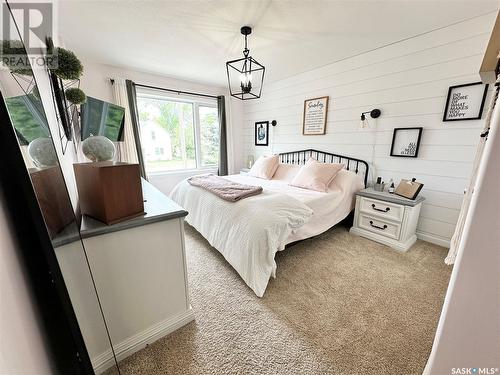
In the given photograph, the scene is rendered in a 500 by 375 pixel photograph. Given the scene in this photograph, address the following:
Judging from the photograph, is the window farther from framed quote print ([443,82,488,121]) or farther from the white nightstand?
framed quote print ([443,82,488,121])


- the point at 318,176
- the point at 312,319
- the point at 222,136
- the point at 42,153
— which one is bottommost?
the point at 312,319

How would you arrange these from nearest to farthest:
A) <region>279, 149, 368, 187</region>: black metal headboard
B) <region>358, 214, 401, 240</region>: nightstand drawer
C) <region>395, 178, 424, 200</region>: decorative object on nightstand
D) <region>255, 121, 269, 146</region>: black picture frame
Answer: <region>395, 178, 424, 200</region>: decorative object on nightstand < <region>358, 214, 401, 240</region>: nightstand drawer < <region>279, 149, 368, 187</region>: black metal headboard < <region>255, 121, 269, 146</region>: black picture frame

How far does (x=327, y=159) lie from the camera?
3.33m

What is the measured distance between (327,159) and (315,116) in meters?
0.77

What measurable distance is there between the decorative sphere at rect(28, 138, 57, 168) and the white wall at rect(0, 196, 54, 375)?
17 centimetres

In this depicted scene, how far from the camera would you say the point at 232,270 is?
2.00 meters

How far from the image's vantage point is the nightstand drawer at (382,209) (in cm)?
230

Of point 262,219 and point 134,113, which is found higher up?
point 134,113

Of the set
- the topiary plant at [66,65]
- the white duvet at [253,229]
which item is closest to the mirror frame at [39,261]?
the topiary plant at [66,65]

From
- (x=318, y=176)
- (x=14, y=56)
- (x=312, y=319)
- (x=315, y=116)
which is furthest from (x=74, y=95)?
(x=315, y=116)

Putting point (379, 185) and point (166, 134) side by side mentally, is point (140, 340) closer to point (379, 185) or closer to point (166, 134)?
point (379, 185)

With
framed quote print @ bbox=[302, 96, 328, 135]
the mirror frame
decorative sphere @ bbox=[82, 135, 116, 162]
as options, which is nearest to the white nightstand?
framed quote print @ bbox=[302, 96, 328, 135]

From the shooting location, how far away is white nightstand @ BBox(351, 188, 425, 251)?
2.28 m

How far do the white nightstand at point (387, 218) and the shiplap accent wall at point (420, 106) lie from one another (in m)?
Result: 0.29
